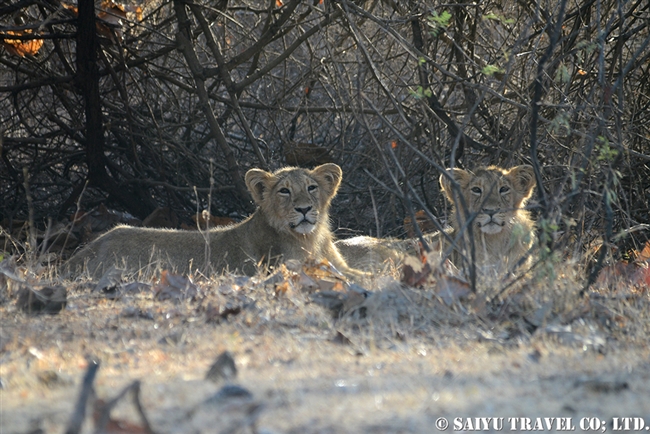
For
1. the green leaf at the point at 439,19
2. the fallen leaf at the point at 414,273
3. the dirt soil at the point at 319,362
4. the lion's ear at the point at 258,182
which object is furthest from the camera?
the lion's ear at the point at 258,182

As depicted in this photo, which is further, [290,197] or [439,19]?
[290,197]

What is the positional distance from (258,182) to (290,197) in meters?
0.36

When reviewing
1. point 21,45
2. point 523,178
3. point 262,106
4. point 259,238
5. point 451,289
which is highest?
point 21,45

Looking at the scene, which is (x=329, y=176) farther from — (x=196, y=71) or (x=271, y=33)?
(x=196, y=71)

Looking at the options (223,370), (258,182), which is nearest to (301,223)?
(258,182)

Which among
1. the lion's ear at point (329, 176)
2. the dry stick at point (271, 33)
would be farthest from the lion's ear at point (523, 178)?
the dry stick at point (271, 33)

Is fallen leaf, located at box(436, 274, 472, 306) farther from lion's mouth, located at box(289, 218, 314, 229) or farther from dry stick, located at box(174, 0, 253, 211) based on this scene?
dry stick, located at box(174, 0, 253, 211)

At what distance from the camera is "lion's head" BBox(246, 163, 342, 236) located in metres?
7.87

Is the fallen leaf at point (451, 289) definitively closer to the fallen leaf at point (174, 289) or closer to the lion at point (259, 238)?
the fallen leaf at point (174, 289)

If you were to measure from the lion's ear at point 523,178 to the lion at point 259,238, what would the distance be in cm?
162

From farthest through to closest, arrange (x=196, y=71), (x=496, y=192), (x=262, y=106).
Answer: (x=262, y=106) → (x=196, y=71) → (x=496, y=192)

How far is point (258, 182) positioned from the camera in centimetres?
804

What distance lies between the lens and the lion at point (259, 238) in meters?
7.68

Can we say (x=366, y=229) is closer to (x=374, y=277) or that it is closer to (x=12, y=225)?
(x=12, y=225)
